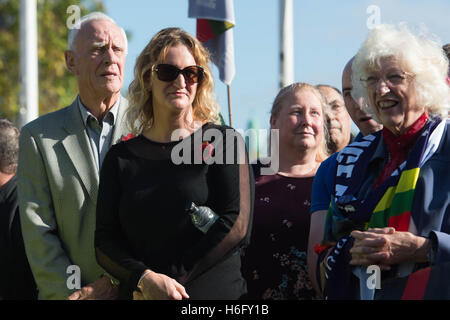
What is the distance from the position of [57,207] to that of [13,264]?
35.9 inches

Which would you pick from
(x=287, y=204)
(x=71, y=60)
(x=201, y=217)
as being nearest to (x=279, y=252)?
(x=287, y=204)

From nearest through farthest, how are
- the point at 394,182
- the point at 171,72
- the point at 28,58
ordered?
1. the point at 394,182
2. the point at 171,72
3. the point at 28,58

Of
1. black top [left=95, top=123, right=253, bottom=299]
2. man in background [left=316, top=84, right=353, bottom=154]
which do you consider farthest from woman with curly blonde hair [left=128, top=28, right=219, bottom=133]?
man in background [left=316, top=84, right=353, bottom=154]

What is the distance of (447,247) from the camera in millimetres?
2787

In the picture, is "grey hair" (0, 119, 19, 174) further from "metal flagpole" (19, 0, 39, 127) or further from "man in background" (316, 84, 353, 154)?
"metal flagpole" (19, 0, 39, 127)

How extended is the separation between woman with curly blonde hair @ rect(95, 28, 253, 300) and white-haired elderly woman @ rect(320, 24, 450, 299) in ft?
1.47

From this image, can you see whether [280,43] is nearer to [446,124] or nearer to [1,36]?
[446,124]

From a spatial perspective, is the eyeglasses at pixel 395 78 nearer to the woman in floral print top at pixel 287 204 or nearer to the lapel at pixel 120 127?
the woman in floral print top at pixel 287 204

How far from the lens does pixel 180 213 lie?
317cm

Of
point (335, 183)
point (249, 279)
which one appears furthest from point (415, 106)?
point (249, 279)

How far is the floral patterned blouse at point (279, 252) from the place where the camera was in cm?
379

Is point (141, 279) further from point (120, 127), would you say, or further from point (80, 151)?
point (120, 127)

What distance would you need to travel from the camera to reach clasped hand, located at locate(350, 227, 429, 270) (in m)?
2.84
